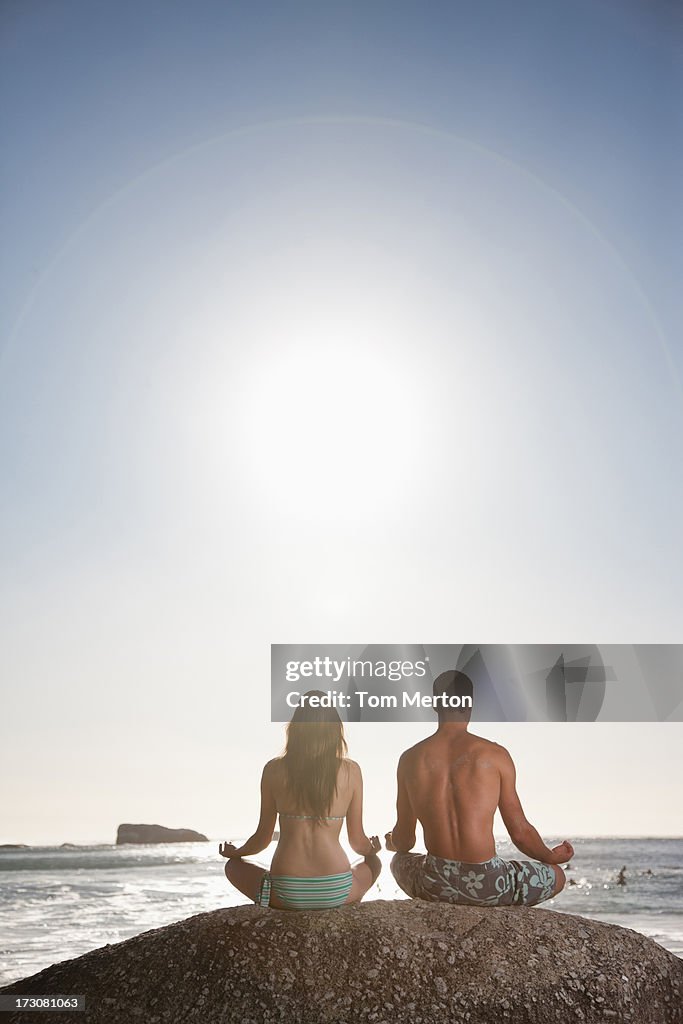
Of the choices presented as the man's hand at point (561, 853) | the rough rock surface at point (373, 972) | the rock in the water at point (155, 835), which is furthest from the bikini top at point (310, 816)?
the rock in the water at point (155, 835)

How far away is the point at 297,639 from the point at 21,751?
1.42m

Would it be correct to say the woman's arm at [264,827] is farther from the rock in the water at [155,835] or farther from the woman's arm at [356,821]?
the rock in the water at [155,835]

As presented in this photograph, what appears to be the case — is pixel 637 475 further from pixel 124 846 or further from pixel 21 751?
pixel 124 846

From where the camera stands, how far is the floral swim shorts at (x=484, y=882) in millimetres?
2602

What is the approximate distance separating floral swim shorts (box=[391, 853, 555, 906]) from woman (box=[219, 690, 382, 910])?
0.54 feet


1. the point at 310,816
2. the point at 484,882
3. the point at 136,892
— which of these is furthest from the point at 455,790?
the point at 136,892

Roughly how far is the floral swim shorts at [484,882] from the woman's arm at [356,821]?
17cm

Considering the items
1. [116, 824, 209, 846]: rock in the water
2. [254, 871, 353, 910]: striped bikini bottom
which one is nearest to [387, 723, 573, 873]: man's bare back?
[254, 871, 353, 910]: striped bikini bottom

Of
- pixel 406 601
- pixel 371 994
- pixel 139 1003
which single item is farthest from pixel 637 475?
pixel 139 1003

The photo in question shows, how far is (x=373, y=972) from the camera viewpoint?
2.30 m

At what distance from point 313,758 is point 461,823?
1.58 feet

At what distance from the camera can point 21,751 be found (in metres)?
4.36

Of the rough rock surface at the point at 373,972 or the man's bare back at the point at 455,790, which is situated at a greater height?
the man's bare back at the point at 455,790

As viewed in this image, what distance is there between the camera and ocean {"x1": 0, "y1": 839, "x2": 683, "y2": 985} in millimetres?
3748
